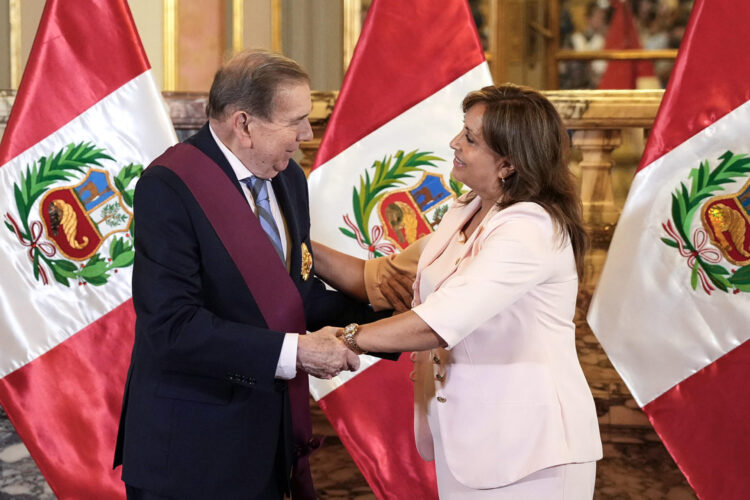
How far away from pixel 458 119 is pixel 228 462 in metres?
1.22

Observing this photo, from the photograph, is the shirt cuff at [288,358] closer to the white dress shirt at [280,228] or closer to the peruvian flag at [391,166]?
the white dress shirt at [280,228]

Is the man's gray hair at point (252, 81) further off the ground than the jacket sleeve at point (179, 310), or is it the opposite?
the man's gray hair at point (252, 81)

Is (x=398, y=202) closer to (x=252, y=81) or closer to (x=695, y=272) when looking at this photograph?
(x=695, y=272)

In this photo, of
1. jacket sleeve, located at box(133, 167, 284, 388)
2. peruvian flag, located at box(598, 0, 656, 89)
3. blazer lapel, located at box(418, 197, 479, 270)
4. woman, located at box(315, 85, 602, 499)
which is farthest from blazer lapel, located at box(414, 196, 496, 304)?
peruvian flag, located at box(598, 0, 656, 89)

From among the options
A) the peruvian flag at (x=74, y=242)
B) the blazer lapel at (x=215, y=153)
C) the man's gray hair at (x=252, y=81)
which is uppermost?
the man's gray hair at (x=252, y=81)

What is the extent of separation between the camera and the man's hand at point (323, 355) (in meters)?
1.77

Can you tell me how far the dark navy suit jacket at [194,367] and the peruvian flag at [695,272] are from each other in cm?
105

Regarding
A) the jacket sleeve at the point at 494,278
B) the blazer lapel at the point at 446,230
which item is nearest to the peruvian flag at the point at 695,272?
the blazer lapel at the point at 446,230

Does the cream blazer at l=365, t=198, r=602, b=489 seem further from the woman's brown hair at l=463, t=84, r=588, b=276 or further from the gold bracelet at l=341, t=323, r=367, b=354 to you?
the gold bracelet at l=341, t=323, r=367, b=354

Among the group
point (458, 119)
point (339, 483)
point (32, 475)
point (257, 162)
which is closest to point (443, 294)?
point (257, 162)

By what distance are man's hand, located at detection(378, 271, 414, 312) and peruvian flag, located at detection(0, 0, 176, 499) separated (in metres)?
0.81

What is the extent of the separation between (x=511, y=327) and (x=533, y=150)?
34cm

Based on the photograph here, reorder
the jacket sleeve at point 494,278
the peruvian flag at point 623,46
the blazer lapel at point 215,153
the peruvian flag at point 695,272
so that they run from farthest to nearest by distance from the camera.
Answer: the peruvian flag at point 623,46 → the peruvian flag at point 695,272 → the blazer lapel at point 215,153 → the jacket sleeve at point 494,278

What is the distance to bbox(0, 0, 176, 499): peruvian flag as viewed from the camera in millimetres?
2600
